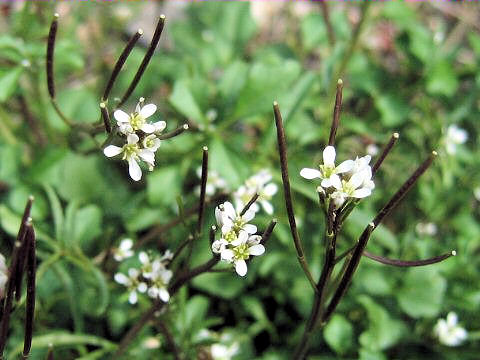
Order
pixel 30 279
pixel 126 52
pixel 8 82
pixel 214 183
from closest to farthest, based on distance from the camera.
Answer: pixel 30 279, pixel 126 52, pixel 8 82, pixel 214 183

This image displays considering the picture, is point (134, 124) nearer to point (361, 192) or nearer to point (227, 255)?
point (227, 255)

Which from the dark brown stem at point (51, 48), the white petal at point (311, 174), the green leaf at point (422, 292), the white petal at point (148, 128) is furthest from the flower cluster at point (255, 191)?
the green leaf at point (422, 292)

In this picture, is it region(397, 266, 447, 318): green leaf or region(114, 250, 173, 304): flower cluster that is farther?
region(397, 266, 447, 318): green leaf

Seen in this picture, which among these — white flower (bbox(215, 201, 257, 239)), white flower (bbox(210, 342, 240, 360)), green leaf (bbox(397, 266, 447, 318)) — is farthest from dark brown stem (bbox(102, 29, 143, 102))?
green leaf (bbox(397, 266, 447, 318))

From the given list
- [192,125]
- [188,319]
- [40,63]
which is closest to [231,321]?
[188,319]

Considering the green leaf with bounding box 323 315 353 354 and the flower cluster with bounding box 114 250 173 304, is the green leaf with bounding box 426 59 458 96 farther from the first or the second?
the flower cluster with bounding box 114 250 173 304

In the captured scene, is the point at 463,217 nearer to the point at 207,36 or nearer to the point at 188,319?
the point at 188,319

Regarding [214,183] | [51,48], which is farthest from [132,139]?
[214,183]
